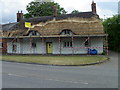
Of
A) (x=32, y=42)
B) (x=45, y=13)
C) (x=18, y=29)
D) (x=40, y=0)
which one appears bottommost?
(x=32, y=42)

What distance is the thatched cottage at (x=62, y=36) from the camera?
26.1m

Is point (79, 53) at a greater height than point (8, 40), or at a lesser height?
lesser

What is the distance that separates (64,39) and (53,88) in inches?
800

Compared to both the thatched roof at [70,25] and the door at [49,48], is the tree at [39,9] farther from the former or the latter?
the door at [49,48]

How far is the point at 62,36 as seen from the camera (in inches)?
1021

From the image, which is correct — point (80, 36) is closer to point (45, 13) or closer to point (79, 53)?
point (79, 53)

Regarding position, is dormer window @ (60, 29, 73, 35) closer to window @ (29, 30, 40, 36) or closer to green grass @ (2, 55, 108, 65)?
window @ (29, 30, 40, 36)

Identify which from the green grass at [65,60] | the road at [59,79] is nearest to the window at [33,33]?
the green grass at [65,60]

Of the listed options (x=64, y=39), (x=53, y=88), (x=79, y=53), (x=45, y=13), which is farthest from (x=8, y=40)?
(x=53, y=88)

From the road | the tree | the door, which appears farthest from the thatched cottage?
the tree

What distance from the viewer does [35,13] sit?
177 feet

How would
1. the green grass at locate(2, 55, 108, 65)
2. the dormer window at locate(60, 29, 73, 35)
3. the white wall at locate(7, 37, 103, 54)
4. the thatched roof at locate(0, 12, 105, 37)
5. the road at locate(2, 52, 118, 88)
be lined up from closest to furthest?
the road at locate(2, 52, 118, 88) → the green grass at locate(2, 55, 108, 65) → the thatched roof at locate(0, 12, 105, 37) → the white wall at locate(7, 37, 103, 54) → the dormer window at locate(60, 29, 73, 35)

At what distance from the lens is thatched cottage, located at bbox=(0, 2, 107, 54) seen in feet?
85.5

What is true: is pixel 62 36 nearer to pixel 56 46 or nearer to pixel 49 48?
pixel 56 46
